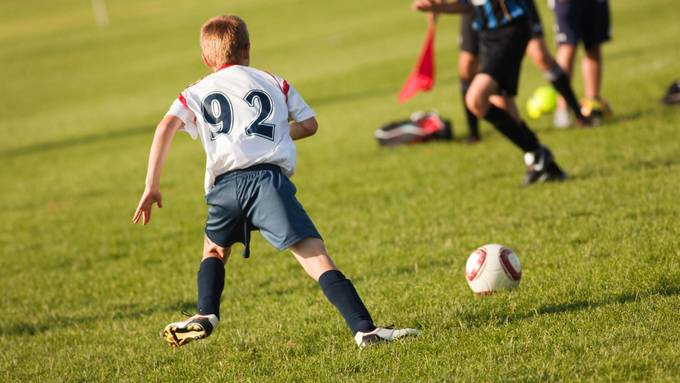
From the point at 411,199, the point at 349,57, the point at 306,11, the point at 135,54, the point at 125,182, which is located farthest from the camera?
the point at 306,11

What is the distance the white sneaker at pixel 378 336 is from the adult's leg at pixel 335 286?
2cm

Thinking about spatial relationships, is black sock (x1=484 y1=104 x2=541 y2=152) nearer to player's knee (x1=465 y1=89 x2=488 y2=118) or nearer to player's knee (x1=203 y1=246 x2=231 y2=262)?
player's knee (x1=465 y1=89 x2=488 y2=118)

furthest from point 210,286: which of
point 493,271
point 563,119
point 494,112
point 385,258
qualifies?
point 563,119

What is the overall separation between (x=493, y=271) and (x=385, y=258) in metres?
1.36

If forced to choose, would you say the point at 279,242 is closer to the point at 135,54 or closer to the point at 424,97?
the point at 424,97

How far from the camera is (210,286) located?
174 inches

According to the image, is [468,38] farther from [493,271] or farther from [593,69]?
[493,271]

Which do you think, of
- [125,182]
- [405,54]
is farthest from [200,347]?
[405,54]

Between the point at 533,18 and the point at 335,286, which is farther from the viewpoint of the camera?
the point at 533,18

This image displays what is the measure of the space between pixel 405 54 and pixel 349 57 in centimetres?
207

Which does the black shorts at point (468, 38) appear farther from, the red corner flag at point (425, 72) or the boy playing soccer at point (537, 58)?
the red corner flag at point (425, 72)

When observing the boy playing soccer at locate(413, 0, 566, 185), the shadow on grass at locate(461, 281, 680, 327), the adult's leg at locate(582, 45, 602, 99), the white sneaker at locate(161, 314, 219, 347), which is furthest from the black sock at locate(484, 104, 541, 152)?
the white sneaker at locate(161, 314, 219, 347)

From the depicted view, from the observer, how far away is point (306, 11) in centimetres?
3975

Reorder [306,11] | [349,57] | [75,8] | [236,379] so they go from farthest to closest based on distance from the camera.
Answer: [75,8]
[306,11]
[349,57]
[236,379]
